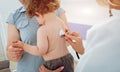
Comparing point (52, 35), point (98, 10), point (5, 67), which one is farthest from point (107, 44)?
point (5, 67)

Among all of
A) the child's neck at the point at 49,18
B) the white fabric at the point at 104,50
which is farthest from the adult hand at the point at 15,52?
the white fabric at the point at 104,50

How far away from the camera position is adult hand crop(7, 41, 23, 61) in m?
1.24

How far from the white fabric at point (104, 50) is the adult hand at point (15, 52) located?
0.58m

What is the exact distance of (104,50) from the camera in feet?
2.19

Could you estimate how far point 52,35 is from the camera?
1136 mm

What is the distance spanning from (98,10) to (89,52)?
1.37 meters

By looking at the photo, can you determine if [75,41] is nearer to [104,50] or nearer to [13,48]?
[13,48]

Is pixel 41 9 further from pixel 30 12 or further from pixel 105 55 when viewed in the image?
pixel 105 55

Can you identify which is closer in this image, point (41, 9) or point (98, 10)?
point (41, 9)

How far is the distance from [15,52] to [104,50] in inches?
27.8

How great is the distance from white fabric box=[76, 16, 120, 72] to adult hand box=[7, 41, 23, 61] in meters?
0.58

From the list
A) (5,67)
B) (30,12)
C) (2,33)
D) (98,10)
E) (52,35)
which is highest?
(30,12)

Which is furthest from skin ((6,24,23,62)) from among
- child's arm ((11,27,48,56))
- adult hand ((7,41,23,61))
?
child's arm ((11,27,48,56))

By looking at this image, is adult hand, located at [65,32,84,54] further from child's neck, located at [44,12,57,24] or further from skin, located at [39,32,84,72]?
child's neck, located at [44,12,57,24]
